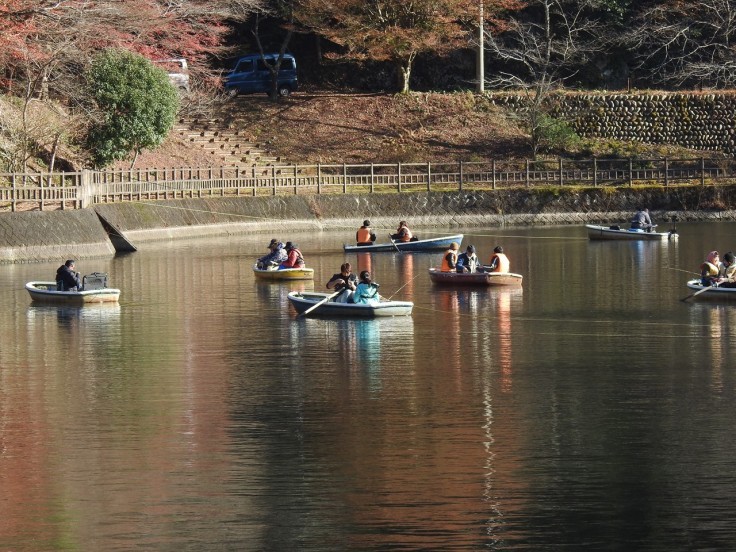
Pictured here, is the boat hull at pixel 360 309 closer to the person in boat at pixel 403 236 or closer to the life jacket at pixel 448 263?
the life jacket at pixel 448 263

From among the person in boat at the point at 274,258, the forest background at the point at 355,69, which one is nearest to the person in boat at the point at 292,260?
the person in boat at the point at 274,258

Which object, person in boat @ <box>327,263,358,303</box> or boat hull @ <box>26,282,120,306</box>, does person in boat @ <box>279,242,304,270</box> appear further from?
person in boat @ <box>327,263,358,303</box>

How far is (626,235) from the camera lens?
51281 mm

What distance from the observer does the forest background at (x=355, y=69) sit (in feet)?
180

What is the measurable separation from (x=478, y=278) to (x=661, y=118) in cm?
3482

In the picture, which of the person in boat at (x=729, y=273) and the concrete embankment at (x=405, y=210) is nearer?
the person in boat at (x=729, y=273)

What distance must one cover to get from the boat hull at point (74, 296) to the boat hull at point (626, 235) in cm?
2207

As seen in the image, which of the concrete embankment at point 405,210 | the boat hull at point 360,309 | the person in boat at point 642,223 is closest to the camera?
the boat hull at point 360,309

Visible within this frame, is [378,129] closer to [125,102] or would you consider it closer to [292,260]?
[125,102]

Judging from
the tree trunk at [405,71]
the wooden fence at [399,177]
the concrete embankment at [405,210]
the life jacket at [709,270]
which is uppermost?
the tree trunk at [405,71]

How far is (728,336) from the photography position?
2880cm

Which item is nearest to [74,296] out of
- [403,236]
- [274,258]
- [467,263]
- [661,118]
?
[274,258]

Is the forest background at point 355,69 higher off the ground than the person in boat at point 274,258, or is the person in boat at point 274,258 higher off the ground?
the forest background at point 355,69

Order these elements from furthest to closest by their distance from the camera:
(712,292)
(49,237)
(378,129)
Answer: (378,129) < (49,237) < (712,292)
